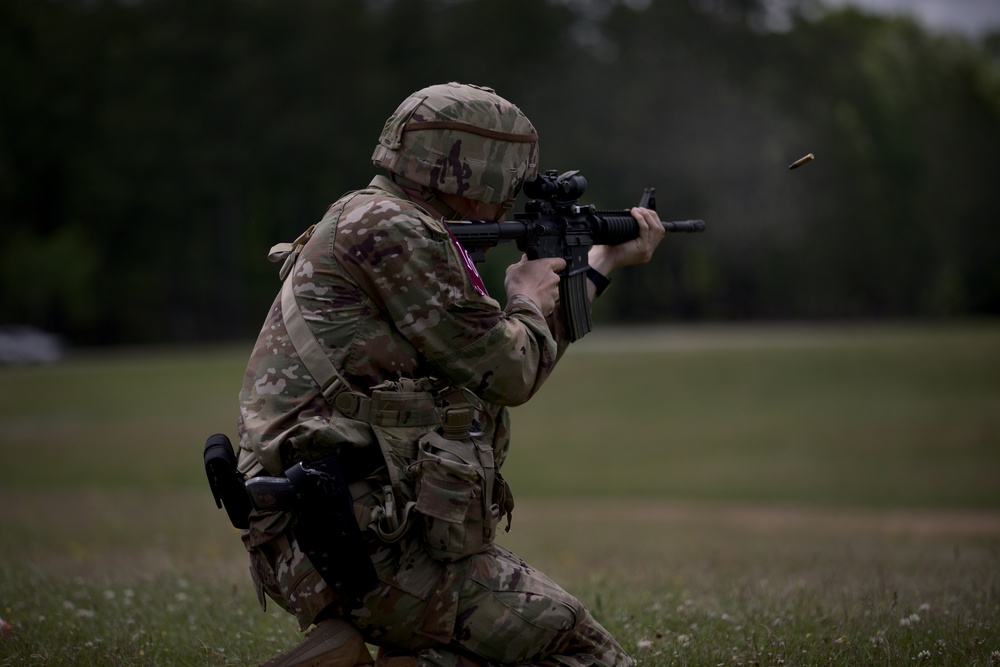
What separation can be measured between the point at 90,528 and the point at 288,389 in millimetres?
11035

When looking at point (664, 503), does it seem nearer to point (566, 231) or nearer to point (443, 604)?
point (566, 231)

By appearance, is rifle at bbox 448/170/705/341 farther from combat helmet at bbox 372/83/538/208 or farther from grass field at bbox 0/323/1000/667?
grass field at bbox 0/323/1000/667

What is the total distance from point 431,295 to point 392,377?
359 millimetres

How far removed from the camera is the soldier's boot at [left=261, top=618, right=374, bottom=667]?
13.4ft

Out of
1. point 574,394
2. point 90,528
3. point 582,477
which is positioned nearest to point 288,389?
point 90,528

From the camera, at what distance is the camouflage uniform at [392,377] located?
4.02m

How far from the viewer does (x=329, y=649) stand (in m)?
4.11

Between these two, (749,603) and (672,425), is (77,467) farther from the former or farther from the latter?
(749,603)

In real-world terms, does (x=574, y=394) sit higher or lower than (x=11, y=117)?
lower

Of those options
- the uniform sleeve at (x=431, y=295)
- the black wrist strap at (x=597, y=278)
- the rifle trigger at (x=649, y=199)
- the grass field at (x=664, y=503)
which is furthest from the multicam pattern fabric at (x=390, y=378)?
the rifle trigger at (x=649, y=199)

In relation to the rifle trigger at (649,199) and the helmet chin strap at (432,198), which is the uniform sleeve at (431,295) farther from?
the rifle trigger at (649,199)

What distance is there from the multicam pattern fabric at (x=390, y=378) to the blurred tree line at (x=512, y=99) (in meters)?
54.9

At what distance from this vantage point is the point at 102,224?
65375mm

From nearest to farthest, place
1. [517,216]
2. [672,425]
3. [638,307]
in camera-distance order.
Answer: [517,216]
[672,425]
[638,307]
